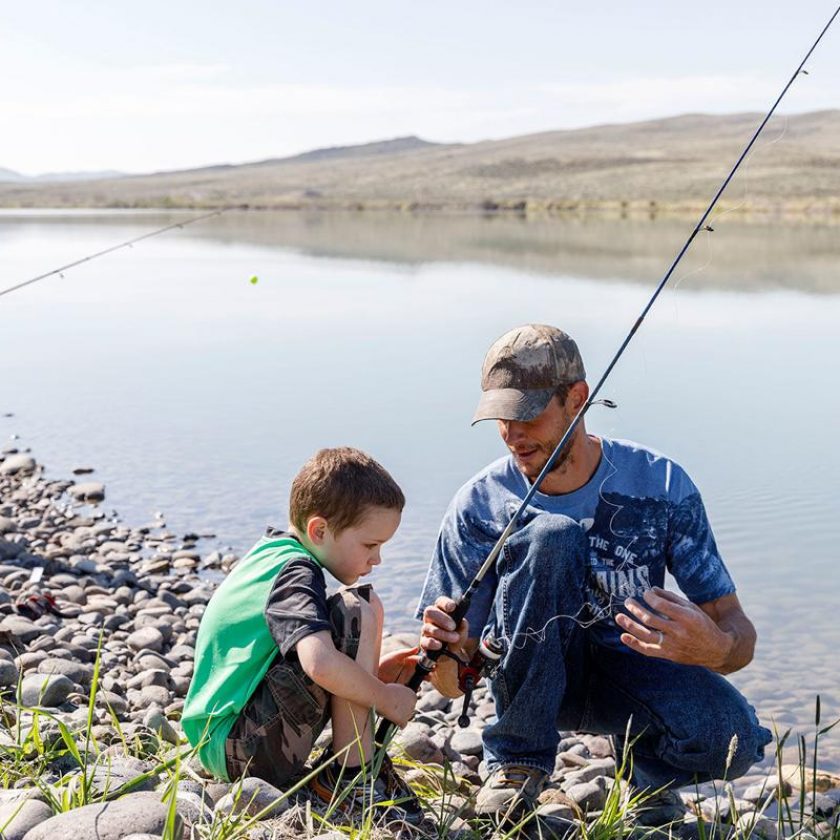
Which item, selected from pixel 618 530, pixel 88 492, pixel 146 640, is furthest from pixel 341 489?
pixel 88 492

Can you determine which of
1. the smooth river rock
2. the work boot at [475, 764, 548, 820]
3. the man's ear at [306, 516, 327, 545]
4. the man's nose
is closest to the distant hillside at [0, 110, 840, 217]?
the man's nose

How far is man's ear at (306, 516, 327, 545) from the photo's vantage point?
277 cm

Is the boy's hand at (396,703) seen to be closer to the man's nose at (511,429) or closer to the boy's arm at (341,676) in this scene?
the boy's arm at (341,676)

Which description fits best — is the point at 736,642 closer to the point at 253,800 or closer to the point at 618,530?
the point at 618,530

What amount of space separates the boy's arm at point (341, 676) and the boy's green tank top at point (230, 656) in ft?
0.48

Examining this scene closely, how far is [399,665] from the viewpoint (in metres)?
3.02

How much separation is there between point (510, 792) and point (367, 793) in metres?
0.35

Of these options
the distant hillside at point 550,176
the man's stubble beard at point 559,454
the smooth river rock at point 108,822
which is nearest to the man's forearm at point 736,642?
the man's stubble beard at point 559,454

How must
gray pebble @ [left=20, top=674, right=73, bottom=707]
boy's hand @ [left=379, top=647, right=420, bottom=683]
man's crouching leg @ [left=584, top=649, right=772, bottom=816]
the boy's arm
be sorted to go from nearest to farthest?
the boy's arm → man's crouching leg @ [left=584, top=649, right=772, bottom=816] → boy's hand @ [left=379, top=647, right=420, bottom=683] → gray pebble @ [left=20, top=674, right=73, bottom=707]

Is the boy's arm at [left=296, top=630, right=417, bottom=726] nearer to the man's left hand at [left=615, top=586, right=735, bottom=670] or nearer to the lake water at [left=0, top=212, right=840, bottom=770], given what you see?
the man's left hand at [left=615, top=586, right=735, bottom=670]

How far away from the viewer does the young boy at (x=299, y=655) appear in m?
2.65

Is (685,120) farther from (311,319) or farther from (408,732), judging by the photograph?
(408,732)

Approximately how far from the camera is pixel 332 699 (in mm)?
2715

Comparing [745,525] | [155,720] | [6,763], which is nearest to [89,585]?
[155,720]
